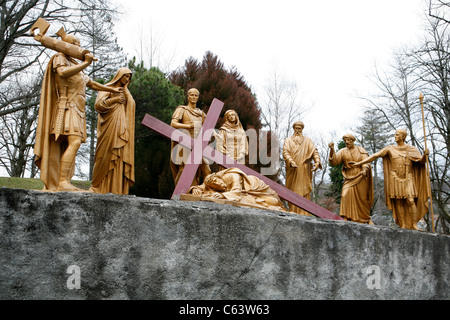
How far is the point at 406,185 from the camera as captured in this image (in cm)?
856

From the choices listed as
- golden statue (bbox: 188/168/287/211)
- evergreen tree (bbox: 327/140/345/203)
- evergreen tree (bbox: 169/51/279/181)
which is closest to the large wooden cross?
golden statue (bbox: 188/168/287/211)

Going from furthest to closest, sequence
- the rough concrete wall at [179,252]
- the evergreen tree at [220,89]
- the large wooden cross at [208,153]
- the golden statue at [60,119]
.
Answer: the evergreen tree at [220,89] → the large wooden cross at [208,153] → the golden statue at [60,119] → the rough concrete wall at [179,252]

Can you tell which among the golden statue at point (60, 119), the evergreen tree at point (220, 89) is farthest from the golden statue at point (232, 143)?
the evergreen tree at point (220, 89)

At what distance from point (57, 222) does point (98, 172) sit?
2702mm

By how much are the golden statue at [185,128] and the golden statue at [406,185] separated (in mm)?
3559

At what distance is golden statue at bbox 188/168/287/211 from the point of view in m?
6.82

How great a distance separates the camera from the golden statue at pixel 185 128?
8.55m

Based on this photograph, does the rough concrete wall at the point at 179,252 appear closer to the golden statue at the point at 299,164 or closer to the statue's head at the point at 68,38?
the statue's head at the point at 68,38

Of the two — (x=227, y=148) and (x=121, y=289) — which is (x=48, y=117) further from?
(x=227, y=148)

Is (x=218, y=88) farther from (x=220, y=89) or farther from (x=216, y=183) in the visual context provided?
(x=216, y=183)

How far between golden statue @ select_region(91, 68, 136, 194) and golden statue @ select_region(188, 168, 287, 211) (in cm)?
114

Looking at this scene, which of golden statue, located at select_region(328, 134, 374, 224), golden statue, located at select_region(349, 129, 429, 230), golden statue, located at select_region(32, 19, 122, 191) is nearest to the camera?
golden statue, located at select_region(32, 19, 122, 191)

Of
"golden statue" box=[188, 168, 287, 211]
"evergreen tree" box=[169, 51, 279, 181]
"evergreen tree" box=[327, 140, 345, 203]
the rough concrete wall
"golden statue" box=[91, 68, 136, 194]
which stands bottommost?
the rough concrete wall

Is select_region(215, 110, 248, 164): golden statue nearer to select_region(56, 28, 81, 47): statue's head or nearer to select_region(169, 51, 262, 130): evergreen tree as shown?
select_region(56, 28, 81, 47): statue's head
